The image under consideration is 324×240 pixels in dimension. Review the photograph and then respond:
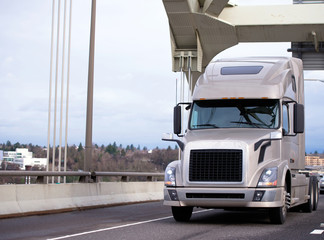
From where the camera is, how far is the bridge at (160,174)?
13.1 m

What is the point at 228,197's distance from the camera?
12664 millimetres

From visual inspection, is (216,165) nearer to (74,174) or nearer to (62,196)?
(62,196)

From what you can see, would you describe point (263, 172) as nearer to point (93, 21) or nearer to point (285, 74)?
point (285, 74)

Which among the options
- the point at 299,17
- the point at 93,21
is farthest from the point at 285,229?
the point at 299,17

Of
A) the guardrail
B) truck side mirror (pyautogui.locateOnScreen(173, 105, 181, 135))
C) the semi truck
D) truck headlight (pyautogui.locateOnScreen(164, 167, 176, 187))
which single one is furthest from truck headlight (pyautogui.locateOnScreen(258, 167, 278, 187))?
the guardrail

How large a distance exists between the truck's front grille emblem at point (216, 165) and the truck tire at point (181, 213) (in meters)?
0.96

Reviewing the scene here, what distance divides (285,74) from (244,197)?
135 inches

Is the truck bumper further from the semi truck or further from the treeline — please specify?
the treeline

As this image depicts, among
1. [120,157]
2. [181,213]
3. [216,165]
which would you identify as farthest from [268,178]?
[120,157]

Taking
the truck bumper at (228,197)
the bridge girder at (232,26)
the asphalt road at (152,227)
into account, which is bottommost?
the asphalt road at (152,227)

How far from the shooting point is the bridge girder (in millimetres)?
25859

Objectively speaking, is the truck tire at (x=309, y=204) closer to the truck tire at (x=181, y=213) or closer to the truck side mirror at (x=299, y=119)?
the truck side mirror at (x=299, y=119)

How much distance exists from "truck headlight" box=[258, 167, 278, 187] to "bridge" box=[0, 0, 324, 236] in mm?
869

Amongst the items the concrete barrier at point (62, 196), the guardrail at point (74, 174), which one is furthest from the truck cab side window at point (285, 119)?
the concrete barrier at point (62, 196)
